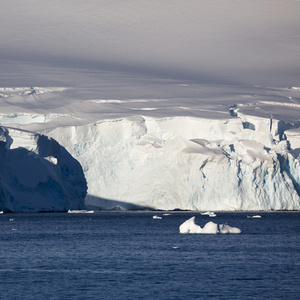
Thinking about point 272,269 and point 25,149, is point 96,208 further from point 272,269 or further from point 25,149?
point 272,269

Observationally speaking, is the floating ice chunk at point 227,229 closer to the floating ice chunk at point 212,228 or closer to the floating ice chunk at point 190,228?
the floating ice chunk at point 212,228

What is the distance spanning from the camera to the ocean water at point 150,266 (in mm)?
22734

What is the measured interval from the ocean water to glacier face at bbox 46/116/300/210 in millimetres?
26722

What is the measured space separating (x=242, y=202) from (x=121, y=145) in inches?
596

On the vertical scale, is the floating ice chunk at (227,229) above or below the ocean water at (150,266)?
below

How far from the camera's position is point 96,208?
3374 inches

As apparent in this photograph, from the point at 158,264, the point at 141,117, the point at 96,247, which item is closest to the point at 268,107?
the point at 141,117

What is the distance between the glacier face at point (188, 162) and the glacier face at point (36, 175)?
3.56 metres

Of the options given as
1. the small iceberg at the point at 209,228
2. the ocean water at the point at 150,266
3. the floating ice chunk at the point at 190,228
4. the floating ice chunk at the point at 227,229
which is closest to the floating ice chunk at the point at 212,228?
the small iceberg at the point at 209,228

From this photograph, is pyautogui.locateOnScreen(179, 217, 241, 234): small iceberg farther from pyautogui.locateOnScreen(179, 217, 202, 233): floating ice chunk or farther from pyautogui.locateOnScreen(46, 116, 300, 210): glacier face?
pyautogui.locateOnScreen(46, 116, 300, 210): glacier face

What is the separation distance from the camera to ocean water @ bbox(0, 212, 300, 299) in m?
22.7

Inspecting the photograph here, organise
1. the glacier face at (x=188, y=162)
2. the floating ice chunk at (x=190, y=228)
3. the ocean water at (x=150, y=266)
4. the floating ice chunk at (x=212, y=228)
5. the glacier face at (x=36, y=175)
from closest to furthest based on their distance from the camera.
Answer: the ocean water at (x=150, y=266) → the floating ice chunk at (x=212, y=228) → the floating ice chunk at (x=190, y=228) → the glacier face at (x=36, y=175) → the glacier face at (x=188, y=162)

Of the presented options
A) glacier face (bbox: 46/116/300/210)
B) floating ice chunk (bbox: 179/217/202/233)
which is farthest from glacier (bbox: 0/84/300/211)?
floating ice chunk (bbox: 179/217/202/233)

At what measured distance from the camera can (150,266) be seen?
28.9 metres
